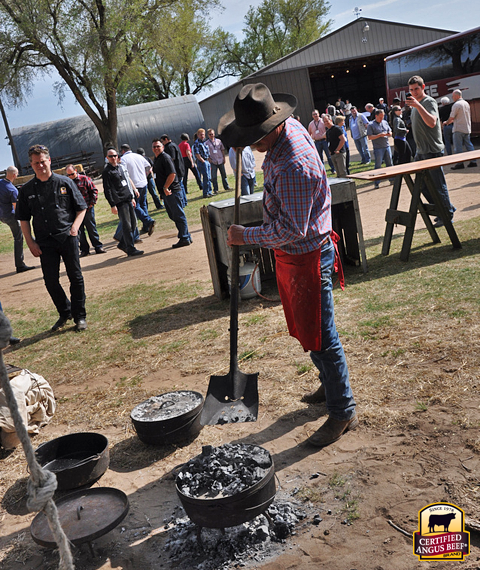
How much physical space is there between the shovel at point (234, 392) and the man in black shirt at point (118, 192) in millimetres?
7705

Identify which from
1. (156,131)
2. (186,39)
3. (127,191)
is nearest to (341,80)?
(186,39)

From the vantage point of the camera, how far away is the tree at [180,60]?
32500 mm

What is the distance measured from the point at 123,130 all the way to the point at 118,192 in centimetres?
2328

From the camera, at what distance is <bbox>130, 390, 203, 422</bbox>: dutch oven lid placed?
4.04m

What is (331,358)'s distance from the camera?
11.6 ft

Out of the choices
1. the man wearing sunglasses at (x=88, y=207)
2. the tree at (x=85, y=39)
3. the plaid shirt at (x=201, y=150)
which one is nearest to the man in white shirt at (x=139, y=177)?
the man wearing sunglasses at (x=88, y=207)

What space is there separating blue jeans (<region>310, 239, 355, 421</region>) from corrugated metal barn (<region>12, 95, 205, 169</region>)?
31103 mm

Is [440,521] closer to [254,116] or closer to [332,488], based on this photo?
[332,488]

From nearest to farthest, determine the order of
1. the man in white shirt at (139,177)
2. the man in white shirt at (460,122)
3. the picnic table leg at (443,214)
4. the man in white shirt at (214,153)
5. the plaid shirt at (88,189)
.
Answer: the picnic table leg at (443,214) → the plaid shirt at (88,189) → the man in white shirt at (139,177) → the man in white shirt at (460,122) → the man in white shirt at (214,153)

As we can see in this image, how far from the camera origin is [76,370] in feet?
19.6

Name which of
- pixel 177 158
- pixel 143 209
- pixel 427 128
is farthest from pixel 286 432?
pixel 143 209

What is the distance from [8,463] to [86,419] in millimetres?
725

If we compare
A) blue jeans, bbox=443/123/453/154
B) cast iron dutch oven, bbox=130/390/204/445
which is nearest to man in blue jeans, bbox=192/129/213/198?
blue jeans, bbox=443/123/453/154

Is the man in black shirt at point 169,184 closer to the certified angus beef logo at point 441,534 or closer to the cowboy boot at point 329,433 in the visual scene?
the cowboy boot at point 329,433
